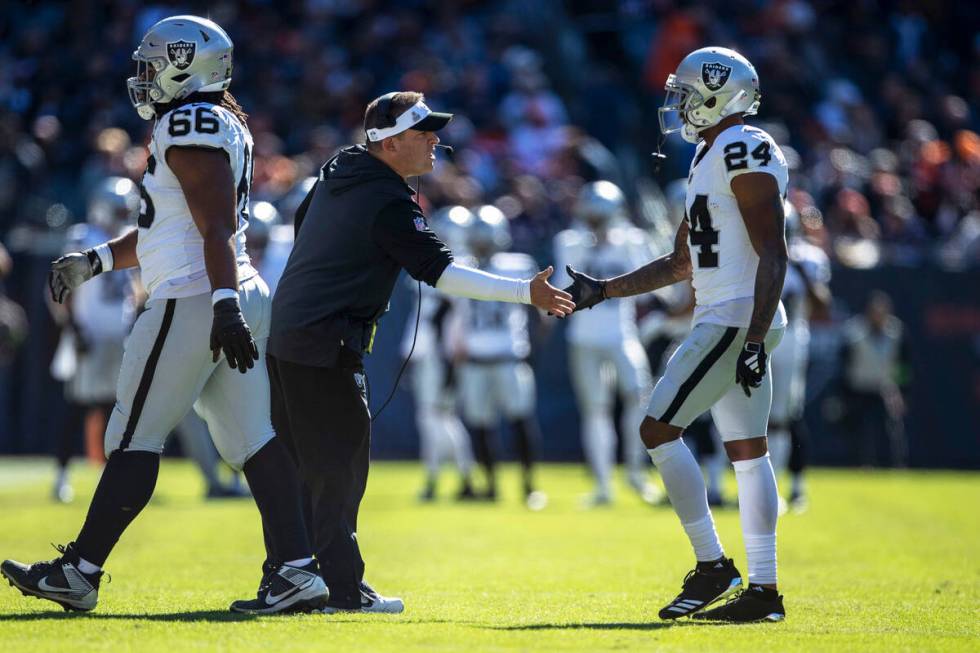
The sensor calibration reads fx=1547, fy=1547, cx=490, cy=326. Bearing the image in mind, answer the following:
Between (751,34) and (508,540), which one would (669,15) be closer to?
(751,34)

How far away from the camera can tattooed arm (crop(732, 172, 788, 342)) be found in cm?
635

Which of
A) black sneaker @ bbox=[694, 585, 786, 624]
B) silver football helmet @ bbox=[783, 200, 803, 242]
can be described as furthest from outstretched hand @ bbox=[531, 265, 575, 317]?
silver football helmet @ bbox=[783, 200, 803, 242]

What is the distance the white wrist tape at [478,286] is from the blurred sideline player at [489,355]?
26.5 feet

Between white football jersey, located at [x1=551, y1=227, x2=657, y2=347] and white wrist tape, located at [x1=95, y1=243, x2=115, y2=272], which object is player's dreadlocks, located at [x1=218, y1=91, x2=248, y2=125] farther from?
white football jersey, located at [x1=551, y1=227, x2=657, y2=347]

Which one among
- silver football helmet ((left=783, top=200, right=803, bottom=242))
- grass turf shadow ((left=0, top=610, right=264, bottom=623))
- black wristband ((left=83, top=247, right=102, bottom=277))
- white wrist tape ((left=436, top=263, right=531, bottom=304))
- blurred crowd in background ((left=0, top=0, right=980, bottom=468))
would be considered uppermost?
blurred crowd in background ((left=0, top=0, right=980, bottom=468))

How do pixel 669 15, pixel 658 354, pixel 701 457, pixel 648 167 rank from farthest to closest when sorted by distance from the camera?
pixel 669 15, pixel 648 167, pixel 658 354, pixel 701 457

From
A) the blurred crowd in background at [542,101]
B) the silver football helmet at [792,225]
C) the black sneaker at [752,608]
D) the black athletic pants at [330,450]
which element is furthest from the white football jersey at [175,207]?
the blurred crowd in background at [542,101]

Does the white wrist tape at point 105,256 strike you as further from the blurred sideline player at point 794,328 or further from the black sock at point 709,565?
the blurred sideline player at point 794,328

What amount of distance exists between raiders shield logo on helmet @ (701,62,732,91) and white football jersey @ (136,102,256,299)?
2.00 metres

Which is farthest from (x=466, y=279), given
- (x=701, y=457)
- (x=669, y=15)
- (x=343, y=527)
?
(x=669, y=15)

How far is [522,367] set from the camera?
1502cm

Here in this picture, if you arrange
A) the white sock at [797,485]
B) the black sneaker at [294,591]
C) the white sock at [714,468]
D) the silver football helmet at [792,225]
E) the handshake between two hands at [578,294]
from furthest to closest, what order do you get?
the white sock at [797,485], the white sock at [714,468], the silver football helmet at [792,225], the handshake between two hands at [578,294], the black sneaker at [294,591]

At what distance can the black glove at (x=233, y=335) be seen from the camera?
235 inches

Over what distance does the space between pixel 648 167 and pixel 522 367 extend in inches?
258
